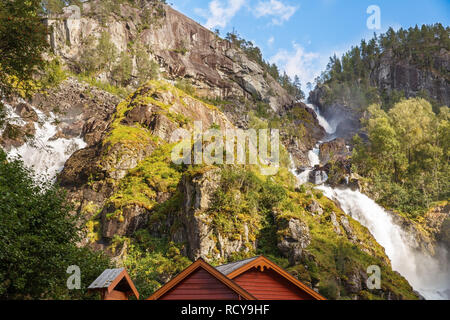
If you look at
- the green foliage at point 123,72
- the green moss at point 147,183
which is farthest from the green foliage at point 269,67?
the green moss at point 147,183

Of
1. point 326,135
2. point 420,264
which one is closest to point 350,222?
point 420,264

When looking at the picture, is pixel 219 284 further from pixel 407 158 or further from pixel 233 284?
pixel 407 158

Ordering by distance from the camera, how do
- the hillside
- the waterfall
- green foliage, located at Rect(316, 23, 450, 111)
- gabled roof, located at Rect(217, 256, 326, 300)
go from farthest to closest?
green foliage, located at Rect(316, 23, 450, 111) → the waterfall → the hillside → gabled roof, located at Rect(217, 256, 326, 300)

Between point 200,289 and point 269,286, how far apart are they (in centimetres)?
280

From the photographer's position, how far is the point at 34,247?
1614 cm

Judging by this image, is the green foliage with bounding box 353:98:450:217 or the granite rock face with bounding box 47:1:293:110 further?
the granite rock face with bounding box 47:1:293:110

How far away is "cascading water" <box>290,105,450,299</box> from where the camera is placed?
1423 inches

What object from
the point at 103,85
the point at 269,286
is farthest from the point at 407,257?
the point at 103,85

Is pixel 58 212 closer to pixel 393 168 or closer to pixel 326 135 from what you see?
pixel 393 168

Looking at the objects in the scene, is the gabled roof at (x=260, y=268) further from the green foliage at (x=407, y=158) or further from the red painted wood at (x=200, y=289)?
the green foliage at (x=407, y=158)

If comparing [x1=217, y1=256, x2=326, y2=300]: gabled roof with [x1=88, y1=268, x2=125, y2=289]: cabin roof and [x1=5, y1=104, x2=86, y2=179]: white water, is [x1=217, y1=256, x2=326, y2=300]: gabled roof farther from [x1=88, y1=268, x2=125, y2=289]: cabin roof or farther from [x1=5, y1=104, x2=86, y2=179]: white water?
[x1=5, y1=104, x2=86, y2=179]: white water

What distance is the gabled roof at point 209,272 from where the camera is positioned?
11.7 m

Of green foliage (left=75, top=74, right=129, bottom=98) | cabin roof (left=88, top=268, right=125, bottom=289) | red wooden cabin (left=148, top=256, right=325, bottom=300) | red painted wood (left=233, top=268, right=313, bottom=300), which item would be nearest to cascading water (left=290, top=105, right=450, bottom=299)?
red painted wood (left=233, top=268, right=313, bottom=300)

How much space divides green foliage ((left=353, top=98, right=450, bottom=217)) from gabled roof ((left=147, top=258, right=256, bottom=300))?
39125 mm
